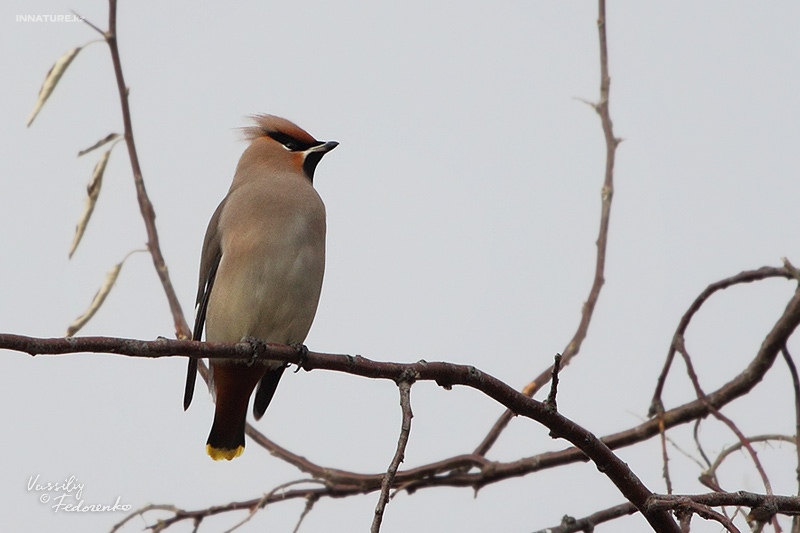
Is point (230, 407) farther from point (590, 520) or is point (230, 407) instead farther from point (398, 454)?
point (398, 454)

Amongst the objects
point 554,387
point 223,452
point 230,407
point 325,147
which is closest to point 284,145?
point 325,147

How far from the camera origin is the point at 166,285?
3615mm

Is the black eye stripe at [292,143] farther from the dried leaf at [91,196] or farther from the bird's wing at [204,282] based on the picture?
the dried leaf at [91,196]

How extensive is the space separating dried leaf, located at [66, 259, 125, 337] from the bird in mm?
500

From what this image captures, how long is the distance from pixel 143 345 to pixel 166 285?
5.16 ft

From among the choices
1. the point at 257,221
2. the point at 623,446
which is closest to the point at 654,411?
the point at 623,446

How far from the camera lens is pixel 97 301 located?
11.6 feet

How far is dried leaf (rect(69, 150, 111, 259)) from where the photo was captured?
137 inches

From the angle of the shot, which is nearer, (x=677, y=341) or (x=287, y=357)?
(x=287, y=357)

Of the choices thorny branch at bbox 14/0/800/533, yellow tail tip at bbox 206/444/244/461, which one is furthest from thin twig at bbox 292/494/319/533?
yellow tail tip at bbox 206/444/244/461

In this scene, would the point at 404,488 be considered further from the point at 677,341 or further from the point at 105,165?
the point at 105,165

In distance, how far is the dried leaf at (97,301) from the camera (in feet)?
11.4

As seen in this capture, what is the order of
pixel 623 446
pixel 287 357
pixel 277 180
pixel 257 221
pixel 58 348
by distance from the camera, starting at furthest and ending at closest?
pixel 277 180
pixel 257 221
pixel 623 446
pixel 287 357
pixel 58 348

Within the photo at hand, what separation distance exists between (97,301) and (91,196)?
1.16 feet
